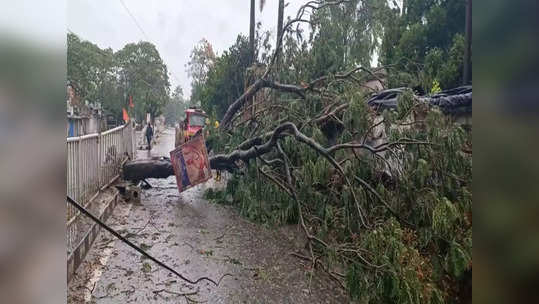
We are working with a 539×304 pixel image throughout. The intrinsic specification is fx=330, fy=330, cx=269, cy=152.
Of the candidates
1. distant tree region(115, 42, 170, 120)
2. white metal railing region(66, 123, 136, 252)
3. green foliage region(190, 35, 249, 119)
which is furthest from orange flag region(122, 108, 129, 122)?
green foliage region(190, 35, 249, 119)

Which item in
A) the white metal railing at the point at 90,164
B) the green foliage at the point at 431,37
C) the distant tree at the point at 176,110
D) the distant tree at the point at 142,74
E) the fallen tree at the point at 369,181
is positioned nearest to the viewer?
the fallen tree at the point at 369,181

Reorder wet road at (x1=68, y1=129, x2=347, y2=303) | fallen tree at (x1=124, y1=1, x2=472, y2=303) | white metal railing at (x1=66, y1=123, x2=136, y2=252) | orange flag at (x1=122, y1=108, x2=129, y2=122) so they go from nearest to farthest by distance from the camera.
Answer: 1. fallen tree at (x1=124, y1=1, x2=472, y2=303)
2. wet road at (x1=68, y1=129, x2=347, y2=303)
3. white metal railing at (x1=66, y1=123, x2=136, y2=252)
4. orange flag at (x1=122, y1=108, x2=129, y2=122)

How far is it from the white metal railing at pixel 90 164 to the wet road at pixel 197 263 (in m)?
0.44

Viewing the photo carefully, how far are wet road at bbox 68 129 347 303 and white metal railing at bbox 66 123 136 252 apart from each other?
0.44 metres

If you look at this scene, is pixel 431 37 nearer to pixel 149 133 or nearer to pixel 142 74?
pixel 142 74

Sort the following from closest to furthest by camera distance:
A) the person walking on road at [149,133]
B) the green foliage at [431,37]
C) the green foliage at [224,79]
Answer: the green foliage at [431,37] → the green foliage at [224,79] → the person walking on road at [149,133]

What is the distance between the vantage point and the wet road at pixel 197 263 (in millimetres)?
2711

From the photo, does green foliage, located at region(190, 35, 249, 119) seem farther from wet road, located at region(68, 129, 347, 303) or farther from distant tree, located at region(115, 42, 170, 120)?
wet road, located at region(68, 129, 347, 303)

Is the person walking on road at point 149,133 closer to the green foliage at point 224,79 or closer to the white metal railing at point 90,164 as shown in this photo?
the green foliage at point 224,79

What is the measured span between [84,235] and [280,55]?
10.8 feet

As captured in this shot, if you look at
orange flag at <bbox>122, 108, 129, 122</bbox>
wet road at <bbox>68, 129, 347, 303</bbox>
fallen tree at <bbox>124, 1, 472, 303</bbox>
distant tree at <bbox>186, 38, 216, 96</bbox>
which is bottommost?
wet road at <bbox>68, 129, 347, 303</bbox>

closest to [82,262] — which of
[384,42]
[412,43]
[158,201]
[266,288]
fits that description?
[266,288]

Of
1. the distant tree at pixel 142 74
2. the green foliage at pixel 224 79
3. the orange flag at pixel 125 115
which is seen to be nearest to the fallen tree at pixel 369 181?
the green foliage at pixel 224 79

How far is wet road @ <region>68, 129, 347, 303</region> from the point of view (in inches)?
107
